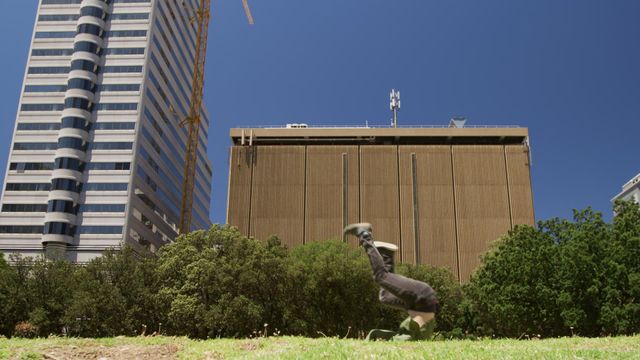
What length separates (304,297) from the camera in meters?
47.8

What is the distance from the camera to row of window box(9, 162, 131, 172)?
3371 inches

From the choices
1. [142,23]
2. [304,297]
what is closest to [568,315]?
[304,297]

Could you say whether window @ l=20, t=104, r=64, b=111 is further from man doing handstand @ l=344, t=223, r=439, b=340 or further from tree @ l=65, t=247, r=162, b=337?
man doing handstand @ l=344, t=223, r=439, b=340

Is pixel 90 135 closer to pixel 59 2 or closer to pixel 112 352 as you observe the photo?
pixel 59 2

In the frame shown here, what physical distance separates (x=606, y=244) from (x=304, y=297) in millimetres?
22953

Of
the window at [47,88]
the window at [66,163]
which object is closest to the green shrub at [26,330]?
the window at [66,163]

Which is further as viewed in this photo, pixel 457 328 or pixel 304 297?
pixel 457 328

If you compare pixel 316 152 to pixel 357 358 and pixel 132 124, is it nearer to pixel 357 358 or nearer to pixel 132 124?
pixel 132 124

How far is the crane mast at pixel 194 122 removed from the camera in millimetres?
108562

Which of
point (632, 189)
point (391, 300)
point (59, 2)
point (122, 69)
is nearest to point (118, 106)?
point (122, 69)

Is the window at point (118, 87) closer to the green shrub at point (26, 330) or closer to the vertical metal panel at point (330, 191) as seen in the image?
the vertical metal panel at point (330, 191)

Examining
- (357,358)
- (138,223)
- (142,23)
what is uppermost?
(142,23)

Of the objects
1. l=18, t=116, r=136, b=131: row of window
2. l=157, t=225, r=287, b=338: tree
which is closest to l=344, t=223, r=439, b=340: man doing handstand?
l=157, t=225, r=287, b=338: tree

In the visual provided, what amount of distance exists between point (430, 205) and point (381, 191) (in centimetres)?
659
